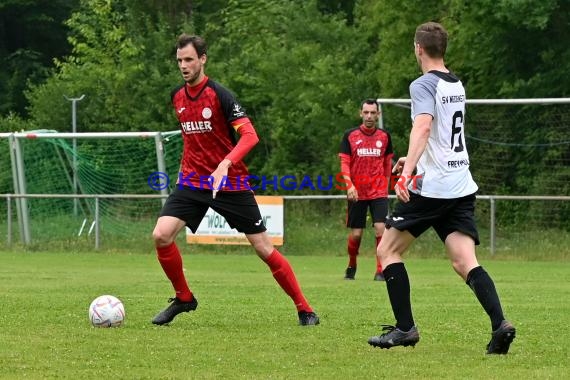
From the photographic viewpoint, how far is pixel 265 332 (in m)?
8.30

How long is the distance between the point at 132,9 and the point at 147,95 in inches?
187

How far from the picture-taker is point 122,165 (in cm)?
2625

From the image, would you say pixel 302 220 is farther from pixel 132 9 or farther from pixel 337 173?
pixel 132 9

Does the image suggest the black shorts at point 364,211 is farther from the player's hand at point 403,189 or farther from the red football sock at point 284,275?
the player's hand at point 403,189

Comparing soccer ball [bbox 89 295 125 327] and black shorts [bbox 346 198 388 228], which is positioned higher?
soccer ball [bbox 89 295 125 327]

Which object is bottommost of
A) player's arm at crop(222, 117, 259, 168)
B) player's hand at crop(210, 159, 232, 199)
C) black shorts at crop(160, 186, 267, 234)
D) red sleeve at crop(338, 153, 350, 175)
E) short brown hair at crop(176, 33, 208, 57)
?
red sleeve at crop(338, 153, 350, 175)

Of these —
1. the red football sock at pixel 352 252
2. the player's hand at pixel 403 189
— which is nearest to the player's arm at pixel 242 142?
the player's hand at pixel 403 189

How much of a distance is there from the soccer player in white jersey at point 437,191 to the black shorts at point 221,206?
1.76m

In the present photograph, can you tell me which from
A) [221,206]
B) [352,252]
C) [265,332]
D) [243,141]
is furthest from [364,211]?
[265,332]

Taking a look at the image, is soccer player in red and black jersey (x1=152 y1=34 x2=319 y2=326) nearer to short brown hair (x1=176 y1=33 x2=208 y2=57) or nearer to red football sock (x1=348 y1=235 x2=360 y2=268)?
short brown hair (x1=176 y1=33 x2=208 y2=57)

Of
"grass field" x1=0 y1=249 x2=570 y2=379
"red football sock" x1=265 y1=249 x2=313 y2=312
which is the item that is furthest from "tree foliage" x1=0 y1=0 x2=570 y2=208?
"red football sock" x1=265 y1=249 x2=313 y2=312

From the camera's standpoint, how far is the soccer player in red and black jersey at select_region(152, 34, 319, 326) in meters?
8.71

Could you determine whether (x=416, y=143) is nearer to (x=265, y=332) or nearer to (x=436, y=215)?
(x=436, y=215)

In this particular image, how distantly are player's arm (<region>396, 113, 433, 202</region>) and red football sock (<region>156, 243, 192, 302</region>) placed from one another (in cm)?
240
